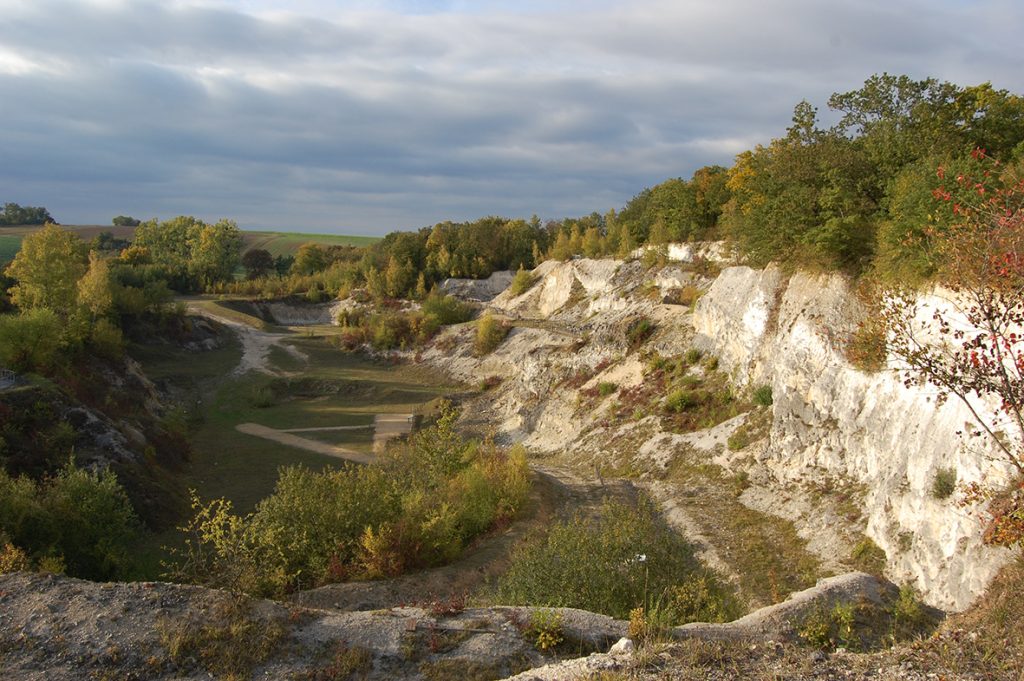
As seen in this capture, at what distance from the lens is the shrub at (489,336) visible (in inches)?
1977

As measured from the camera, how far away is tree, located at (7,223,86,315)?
4547 cm

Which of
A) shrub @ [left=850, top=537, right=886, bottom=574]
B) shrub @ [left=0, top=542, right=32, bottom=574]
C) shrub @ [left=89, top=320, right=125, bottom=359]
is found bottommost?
shrub @ [left=850, top=537, right=886, bottom=574]

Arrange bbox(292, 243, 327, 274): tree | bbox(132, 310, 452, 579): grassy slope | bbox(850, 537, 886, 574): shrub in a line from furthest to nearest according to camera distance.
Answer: bbox(292, 243, 327, 274): tree, bbox(132, 310, 452, 579): grassy slope, bbox(850, 537, 886, 574): shrub

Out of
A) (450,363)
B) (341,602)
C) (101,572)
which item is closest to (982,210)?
(341,602)

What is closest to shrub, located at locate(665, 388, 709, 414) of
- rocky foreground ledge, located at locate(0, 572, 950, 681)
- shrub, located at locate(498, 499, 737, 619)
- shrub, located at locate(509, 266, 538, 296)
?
shrub, located at locate(498, 499, 737, 619)

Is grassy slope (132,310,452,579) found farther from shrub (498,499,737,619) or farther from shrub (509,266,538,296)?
shrub (509,266,538,296)

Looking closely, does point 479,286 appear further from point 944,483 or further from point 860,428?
point 944,483

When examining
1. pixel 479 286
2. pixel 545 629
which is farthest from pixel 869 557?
pixel 479 286

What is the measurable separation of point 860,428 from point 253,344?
57920 mm

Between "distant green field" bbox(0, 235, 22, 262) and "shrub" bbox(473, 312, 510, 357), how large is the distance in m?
89.6

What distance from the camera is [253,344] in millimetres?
64812

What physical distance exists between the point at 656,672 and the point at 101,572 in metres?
→ 14.5

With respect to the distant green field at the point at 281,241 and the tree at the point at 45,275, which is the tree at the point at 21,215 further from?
the tree at the point at 45,275

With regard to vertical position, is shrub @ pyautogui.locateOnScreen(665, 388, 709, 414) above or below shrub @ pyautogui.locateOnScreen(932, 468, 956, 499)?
below
